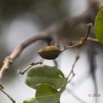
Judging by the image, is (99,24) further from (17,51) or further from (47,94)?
(17,51)

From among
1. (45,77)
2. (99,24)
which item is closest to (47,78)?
(45,77)

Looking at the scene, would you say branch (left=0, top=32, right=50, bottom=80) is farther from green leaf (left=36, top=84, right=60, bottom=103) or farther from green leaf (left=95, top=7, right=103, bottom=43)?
green leaf (left=95, top=7, right=103, bottom=43)

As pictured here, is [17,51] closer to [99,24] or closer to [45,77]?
[45,77]

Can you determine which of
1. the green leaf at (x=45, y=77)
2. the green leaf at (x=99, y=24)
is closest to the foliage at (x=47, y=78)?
the green leaf at (x=45, y=77)

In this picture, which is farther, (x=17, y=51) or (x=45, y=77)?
(x=17, y=51)

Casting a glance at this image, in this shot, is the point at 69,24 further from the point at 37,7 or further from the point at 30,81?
the point at 37,7

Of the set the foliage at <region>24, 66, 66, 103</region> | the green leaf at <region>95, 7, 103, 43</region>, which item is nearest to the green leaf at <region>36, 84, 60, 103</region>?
the foliage at <region>24, 66, 66, 103</region>

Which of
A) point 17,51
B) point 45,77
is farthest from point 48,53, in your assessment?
point 17,51
